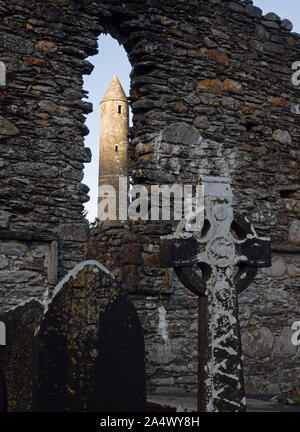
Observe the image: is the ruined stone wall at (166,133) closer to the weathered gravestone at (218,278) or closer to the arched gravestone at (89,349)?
the weathered gravestone at (218,278)

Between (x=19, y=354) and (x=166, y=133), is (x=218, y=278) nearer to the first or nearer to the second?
(x=19, y=354)

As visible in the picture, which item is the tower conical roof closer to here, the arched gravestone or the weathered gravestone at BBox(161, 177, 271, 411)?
the weathered gravestone at BBox(161, 177, 271, 411)

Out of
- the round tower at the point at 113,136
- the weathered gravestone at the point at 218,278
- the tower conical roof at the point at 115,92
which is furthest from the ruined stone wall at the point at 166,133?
the tower conical roof at the point at 115,92

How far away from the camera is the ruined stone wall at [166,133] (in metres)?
6.10

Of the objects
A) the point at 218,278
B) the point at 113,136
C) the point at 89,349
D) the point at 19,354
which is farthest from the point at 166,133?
the point at 113,136

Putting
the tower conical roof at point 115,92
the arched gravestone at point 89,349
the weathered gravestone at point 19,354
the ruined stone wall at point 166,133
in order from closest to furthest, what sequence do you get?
1. the arched gravestone at point 89,349
2. the weathered gravestone at point 19,354
3. the ruined stone wall at point 166,133
4. the tower conical roof at point 115,92

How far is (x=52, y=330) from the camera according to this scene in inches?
122

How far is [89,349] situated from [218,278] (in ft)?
3.60

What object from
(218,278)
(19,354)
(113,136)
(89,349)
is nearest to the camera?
(89,349)

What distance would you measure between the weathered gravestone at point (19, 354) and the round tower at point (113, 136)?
2756 cm

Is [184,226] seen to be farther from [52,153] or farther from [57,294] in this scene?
[52,153]

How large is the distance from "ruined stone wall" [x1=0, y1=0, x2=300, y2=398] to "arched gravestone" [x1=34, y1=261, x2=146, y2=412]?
2.82 m

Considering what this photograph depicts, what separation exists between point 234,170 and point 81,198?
220cm

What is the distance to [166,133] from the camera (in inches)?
275
